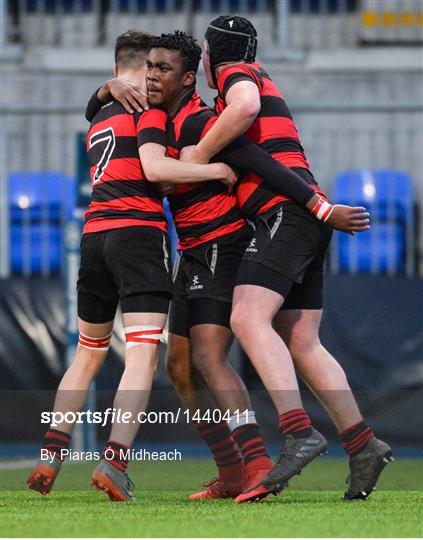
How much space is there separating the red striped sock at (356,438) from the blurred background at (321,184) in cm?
353

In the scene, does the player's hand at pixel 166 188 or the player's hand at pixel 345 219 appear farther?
the player's hand at pixel 166 188

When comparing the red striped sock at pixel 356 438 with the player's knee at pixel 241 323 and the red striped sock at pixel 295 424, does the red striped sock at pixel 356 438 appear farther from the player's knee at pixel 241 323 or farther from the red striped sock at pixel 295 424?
the player's knee at pixel 241 323

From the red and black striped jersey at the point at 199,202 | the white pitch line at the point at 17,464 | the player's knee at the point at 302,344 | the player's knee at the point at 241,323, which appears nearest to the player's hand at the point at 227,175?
the red and black striped jersey at the point at 199,202

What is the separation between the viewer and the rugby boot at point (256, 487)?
14.6 ft

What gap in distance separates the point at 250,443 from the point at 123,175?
1137 mm

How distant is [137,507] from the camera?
435 cm

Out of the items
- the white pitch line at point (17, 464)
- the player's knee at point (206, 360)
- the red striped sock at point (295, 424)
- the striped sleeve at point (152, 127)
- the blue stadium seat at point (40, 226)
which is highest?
the striped sleeve at point (152, 127)

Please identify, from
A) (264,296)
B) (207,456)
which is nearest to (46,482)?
(264,296)

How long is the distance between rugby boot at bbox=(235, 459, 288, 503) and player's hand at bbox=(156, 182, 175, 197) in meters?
1.09

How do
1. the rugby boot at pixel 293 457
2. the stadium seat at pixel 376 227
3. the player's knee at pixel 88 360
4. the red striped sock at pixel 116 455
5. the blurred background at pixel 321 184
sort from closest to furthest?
the rugby boot at pixel 293 457 < the red striped sock at pixel 116 455 < the player's knee at pixel 88 360 < the blurred background at pixel 321 184 < the stadium seat at pixel 376 227

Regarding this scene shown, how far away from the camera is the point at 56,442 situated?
490 cm

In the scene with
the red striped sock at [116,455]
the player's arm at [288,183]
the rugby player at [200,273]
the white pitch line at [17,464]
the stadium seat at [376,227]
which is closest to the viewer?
the red striped sock at [116,455]

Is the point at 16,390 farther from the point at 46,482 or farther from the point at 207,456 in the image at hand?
the point at 46,482

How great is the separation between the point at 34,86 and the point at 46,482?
6873mm
